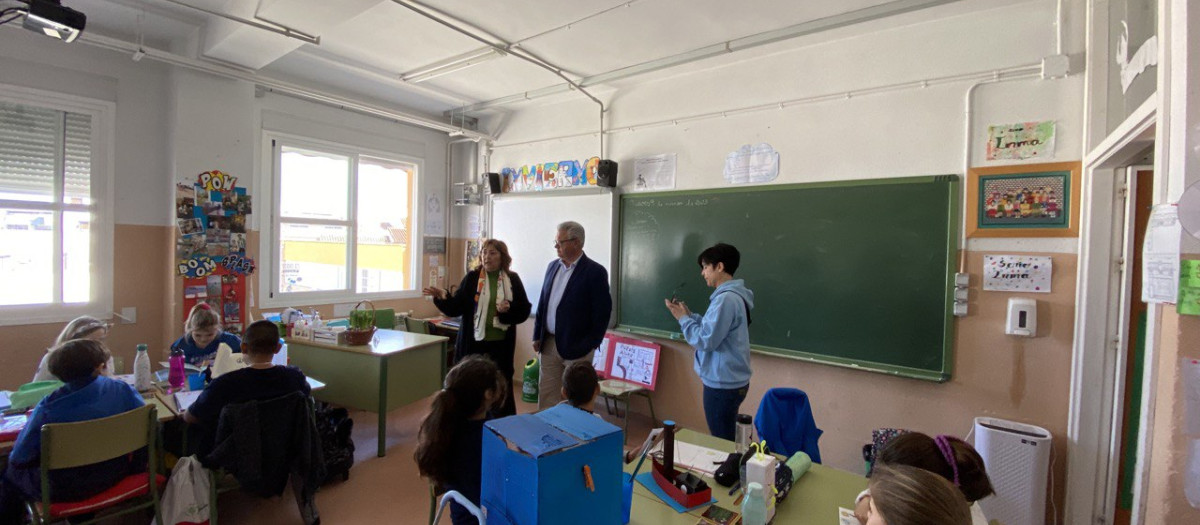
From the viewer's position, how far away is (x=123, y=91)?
3670mm

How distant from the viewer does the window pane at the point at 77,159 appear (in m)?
3.54

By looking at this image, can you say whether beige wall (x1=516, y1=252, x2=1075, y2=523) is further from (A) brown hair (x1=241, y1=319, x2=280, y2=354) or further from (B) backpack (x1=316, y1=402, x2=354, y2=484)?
(A) brown hair (x1=241, y1=319, x2=280, y2=354)

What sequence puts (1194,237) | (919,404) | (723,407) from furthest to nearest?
(919,404), (723,407), (1194,237)

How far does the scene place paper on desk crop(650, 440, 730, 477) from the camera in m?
1.89

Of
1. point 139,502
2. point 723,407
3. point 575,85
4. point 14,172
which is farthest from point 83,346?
point 575,85

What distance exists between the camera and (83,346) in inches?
84.1

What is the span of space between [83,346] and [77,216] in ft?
7.39

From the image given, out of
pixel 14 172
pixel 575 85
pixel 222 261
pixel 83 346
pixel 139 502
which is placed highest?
pixel 575 85

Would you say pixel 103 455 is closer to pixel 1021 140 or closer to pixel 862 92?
pixel 862 92

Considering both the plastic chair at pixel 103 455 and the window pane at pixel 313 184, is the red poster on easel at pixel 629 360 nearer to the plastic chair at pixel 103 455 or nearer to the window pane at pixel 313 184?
the plastic chair at pixel 103 455

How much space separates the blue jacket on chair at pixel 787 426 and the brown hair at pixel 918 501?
A: 1180mm

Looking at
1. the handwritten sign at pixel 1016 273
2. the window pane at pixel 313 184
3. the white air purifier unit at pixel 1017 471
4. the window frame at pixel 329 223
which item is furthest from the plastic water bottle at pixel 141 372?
the handwritten sign at pixel 1016 273

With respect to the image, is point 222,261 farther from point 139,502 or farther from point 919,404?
point 919,404

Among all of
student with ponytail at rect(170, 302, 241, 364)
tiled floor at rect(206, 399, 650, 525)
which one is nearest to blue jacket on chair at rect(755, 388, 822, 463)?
tiled floor at rect(206, 399, 650, 525)
